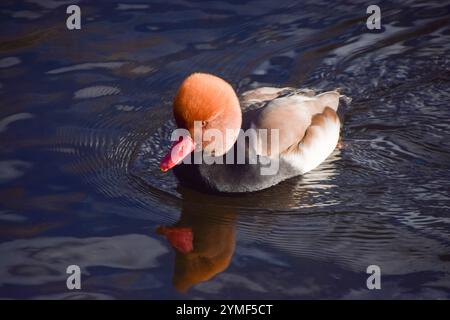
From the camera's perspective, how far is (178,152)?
20.1 feet

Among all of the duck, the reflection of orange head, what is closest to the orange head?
the duck

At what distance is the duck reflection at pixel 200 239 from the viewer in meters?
5.54

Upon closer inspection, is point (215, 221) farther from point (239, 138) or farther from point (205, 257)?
point (239, 138)

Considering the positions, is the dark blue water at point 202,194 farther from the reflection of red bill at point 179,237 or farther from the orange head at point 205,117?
the orange head at point 205,117

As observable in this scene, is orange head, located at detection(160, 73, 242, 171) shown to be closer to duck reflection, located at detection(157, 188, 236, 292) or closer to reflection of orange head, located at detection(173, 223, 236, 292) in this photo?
duck reflection, located at detection(157, 188, 236, 292)

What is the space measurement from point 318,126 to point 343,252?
164 cm

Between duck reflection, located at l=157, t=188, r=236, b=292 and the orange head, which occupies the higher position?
the orange head

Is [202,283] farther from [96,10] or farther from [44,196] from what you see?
[96,10]

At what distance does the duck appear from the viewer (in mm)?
6094

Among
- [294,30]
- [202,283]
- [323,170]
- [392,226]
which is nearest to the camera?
[202,283]

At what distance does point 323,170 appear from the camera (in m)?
6.89

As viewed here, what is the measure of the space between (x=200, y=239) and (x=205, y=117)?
0.94 meters

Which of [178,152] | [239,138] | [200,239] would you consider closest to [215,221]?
[200,239]

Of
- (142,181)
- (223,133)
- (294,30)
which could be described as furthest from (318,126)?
(294,30)
